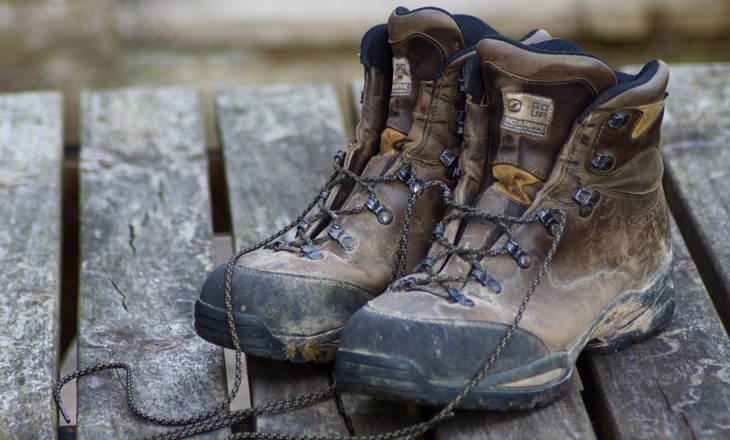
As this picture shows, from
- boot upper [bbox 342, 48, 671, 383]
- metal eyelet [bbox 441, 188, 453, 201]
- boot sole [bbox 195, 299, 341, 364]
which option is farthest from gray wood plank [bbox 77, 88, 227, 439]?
metal eyelet [bbox 441, 188, 453, 201]

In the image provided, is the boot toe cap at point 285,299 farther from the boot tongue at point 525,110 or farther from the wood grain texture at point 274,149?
the wood grain texture at point 274,149

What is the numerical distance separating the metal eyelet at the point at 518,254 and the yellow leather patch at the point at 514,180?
0.23 feet

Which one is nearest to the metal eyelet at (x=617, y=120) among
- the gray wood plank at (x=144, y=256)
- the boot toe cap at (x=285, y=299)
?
the boot toe cap at (x=285, y=299)

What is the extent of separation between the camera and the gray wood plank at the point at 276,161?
1387 mm

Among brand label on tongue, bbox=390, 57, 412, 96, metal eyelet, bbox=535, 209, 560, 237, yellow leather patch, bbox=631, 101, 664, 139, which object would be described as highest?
yellow leather patch, bbox=631, 101, 664, 139

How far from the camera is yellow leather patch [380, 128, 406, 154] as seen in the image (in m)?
1.47

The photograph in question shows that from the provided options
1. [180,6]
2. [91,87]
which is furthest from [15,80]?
[180,6]

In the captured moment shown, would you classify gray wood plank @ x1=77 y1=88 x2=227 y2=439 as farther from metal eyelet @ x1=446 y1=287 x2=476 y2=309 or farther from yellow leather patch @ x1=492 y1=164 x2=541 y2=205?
yellow leather patch @ x1=492 y1=164 x2=541 y2=205

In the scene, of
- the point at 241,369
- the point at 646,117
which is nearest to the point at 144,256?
the point at 241,369

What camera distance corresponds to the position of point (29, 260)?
174 centimetres

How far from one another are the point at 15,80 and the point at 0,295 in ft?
6.74

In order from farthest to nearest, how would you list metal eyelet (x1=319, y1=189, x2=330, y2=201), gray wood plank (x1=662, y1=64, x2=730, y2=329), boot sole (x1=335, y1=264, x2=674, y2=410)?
gray wood plank (x1=662, y1=64, x2=730, y2=329)
metal eyelet (x1=319, y1=189, x2=330, y2=201)
boot sole (x1=335, y1=264, x2=674, y2=410)

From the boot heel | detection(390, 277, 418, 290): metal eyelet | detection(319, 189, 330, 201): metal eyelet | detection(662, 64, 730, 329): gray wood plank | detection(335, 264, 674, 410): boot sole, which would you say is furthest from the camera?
detection(662, 64, 730, 329): gray wood plank

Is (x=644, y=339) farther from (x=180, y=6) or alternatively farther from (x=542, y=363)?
(x=180, y=6)
